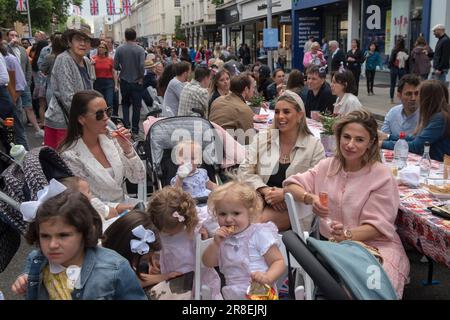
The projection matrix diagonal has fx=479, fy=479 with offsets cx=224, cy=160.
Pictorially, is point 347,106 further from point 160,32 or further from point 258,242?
point 160,32

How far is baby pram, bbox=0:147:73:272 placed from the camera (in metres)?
2.93

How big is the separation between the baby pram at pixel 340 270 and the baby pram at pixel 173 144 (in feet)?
8.23

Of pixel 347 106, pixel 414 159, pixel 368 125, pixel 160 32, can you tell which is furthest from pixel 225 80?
pixel 160 32

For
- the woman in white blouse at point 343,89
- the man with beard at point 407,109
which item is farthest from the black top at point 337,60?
the man with beard at point 407,109

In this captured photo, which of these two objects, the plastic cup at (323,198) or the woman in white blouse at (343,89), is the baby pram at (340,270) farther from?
the woman in white blouse at (343,89)

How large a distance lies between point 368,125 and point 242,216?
107cm

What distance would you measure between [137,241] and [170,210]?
37 centimetres

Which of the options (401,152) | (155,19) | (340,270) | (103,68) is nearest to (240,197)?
(340,270)

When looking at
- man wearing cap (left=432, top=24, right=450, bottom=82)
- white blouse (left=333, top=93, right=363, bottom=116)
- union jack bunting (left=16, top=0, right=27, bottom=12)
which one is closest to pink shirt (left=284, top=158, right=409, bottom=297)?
white blouse (left=333, top=93, right=363, bottom=116)

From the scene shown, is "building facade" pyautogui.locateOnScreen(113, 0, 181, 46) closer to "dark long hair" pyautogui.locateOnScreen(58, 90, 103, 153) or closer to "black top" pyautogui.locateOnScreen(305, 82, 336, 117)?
"black top" pyautogui.locateOnScreen(305, 82, 336, 117)

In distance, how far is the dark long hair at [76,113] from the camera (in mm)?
3615

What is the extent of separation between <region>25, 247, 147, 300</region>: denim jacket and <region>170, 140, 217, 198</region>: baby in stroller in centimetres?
173
